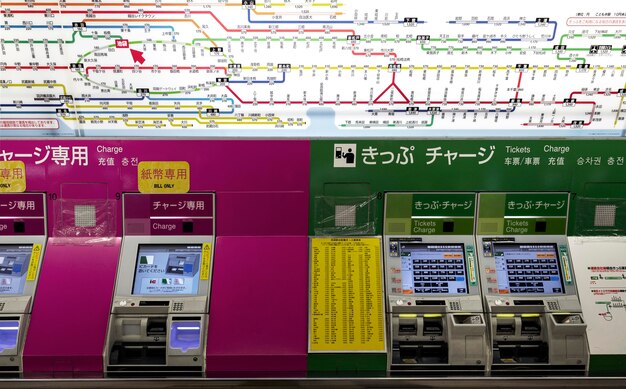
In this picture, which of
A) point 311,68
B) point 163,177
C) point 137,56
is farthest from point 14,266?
point 311,68

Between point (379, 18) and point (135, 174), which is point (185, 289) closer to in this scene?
point (135, 174)

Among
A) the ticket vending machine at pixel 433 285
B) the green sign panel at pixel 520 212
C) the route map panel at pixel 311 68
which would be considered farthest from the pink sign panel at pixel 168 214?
the green sign panel at pixel 520 212

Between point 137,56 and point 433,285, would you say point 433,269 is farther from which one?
point 137,56

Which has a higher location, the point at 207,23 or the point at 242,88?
the point at 207,23

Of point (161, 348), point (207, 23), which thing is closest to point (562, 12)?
point (207, 23)

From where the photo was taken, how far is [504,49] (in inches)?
145

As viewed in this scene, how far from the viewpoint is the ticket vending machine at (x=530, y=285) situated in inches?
143

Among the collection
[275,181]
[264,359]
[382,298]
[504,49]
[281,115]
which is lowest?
[264,359]

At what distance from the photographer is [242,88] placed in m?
3.72

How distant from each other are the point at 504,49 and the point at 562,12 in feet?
1.27

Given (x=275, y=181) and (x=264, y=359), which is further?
(x=275, y=181)

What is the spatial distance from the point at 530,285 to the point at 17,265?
304cm

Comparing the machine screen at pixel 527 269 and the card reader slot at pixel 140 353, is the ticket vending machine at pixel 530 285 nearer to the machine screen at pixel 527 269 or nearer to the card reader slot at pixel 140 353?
the machine screen at pixel 527 269

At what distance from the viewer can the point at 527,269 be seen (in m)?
3.79
